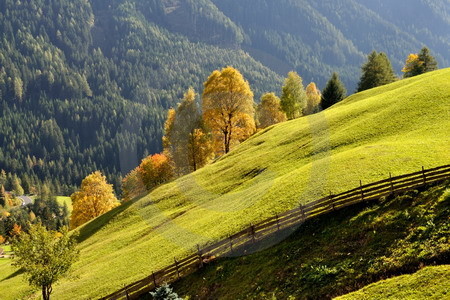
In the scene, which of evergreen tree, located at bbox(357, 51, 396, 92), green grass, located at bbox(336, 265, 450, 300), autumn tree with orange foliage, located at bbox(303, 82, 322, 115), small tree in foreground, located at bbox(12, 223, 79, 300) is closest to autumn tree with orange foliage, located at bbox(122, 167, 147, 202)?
autumn tree with orange foliage, located at bbox(303, 82, 322, 115)

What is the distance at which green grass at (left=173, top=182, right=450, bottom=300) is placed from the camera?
26188mm

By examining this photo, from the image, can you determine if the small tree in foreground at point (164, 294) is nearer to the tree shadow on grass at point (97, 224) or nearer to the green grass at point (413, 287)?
the green grass at point (413, 287)

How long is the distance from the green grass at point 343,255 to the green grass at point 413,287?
0.23 m

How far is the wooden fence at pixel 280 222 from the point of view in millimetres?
34094

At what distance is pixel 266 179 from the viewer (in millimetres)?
54938

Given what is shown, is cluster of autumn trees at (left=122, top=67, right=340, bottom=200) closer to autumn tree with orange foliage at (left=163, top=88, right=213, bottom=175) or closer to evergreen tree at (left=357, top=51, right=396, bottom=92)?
autumn tree with orange foliage at (left=163, top=88, right=213, bottom=175)

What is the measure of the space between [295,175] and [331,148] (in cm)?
990

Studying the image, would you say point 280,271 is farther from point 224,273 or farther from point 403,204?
point 403,204

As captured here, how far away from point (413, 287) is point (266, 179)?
1283 inches

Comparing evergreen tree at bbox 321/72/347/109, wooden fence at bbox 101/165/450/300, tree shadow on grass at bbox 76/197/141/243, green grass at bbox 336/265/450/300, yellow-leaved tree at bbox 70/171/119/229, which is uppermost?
evergreen tree at bbox 321/72/347/109

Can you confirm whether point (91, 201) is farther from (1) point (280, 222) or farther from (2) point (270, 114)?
(1) point (280, 222)

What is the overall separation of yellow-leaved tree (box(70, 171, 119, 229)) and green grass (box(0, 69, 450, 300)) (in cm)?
2726

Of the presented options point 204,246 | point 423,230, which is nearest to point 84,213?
point 204,246

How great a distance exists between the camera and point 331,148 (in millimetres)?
55562
